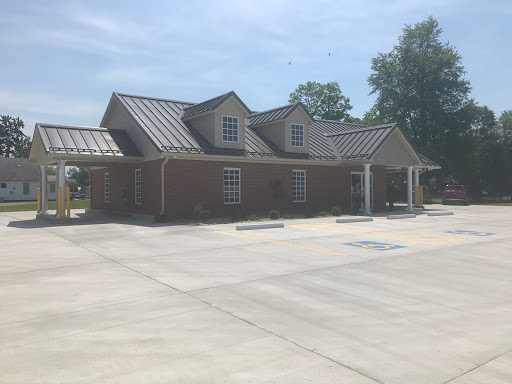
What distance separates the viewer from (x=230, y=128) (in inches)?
843

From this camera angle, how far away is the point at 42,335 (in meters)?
4.87

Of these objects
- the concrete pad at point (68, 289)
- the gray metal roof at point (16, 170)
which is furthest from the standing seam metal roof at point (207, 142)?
the gray metal roof at point (16, 170)

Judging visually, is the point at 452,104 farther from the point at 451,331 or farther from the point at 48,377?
the point at 48,377

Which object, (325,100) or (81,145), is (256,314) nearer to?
(81,145)

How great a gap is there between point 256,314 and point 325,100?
57587 millimetres

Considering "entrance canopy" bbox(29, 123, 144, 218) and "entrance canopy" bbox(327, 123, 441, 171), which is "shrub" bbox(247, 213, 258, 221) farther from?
"entrance canopy" bbox(327, 123, 441, 171)

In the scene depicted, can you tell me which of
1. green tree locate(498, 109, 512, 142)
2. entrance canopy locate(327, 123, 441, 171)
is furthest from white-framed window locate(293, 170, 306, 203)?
green tree locate(498, 109, 512, 142)

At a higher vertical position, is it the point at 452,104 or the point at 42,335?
the point at 452,104

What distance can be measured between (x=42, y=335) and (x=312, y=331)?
3.16 meters

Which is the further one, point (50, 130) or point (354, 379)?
point (50, 130)

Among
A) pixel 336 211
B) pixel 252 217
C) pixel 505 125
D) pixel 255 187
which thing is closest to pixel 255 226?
pixel 252 217

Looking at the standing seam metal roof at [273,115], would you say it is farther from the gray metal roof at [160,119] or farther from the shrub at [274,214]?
the shrub at [274,214]

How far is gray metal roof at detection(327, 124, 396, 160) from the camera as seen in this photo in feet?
77.8

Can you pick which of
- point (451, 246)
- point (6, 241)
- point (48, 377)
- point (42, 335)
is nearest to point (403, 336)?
point (48, 377)
